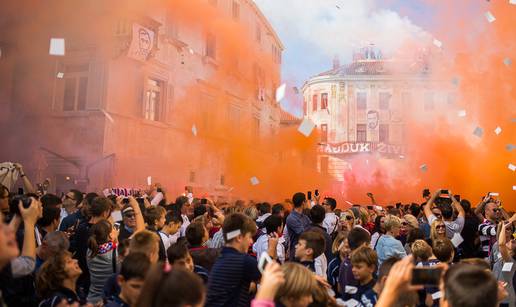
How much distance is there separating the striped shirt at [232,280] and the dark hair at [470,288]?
5.26ft

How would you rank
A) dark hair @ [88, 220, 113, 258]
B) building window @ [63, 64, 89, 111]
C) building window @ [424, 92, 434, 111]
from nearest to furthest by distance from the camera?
1. dark hair @ [88, 220, 113, 258]
2. building window @ [63, 64, 89, 111]
3. building window @ [424, 92, 434, 111]

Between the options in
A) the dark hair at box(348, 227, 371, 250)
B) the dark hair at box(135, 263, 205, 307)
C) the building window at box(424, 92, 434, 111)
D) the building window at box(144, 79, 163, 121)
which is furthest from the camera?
the building window at box(424, 92, 434, 111)

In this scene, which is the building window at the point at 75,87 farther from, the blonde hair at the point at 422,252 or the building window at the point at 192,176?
the blonde hair at the point at 422,252

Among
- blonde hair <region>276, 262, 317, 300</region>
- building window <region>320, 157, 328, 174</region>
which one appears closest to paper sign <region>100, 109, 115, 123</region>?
blonde hair <region>276, 262, 317, 300</region>

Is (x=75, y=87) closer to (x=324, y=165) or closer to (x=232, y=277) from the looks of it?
(x=232, y=277)

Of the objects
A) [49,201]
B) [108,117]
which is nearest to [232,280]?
[49,201]

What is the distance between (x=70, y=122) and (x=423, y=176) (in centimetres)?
1762

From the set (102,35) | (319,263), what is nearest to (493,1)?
(102,35)

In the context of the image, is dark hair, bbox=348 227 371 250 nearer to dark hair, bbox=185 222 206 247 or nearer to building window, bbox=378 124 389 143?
dark hair, bbox=185 222 206 247

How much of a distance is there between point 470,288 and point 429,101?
31185 mm

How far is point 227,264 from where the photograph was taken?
359cm

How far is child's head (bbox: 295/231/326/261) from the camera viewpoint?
4.25 meters

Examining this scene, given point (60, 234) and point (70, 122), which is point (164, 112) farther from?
point (60, 234)

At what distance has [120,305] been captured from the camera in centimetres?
313
